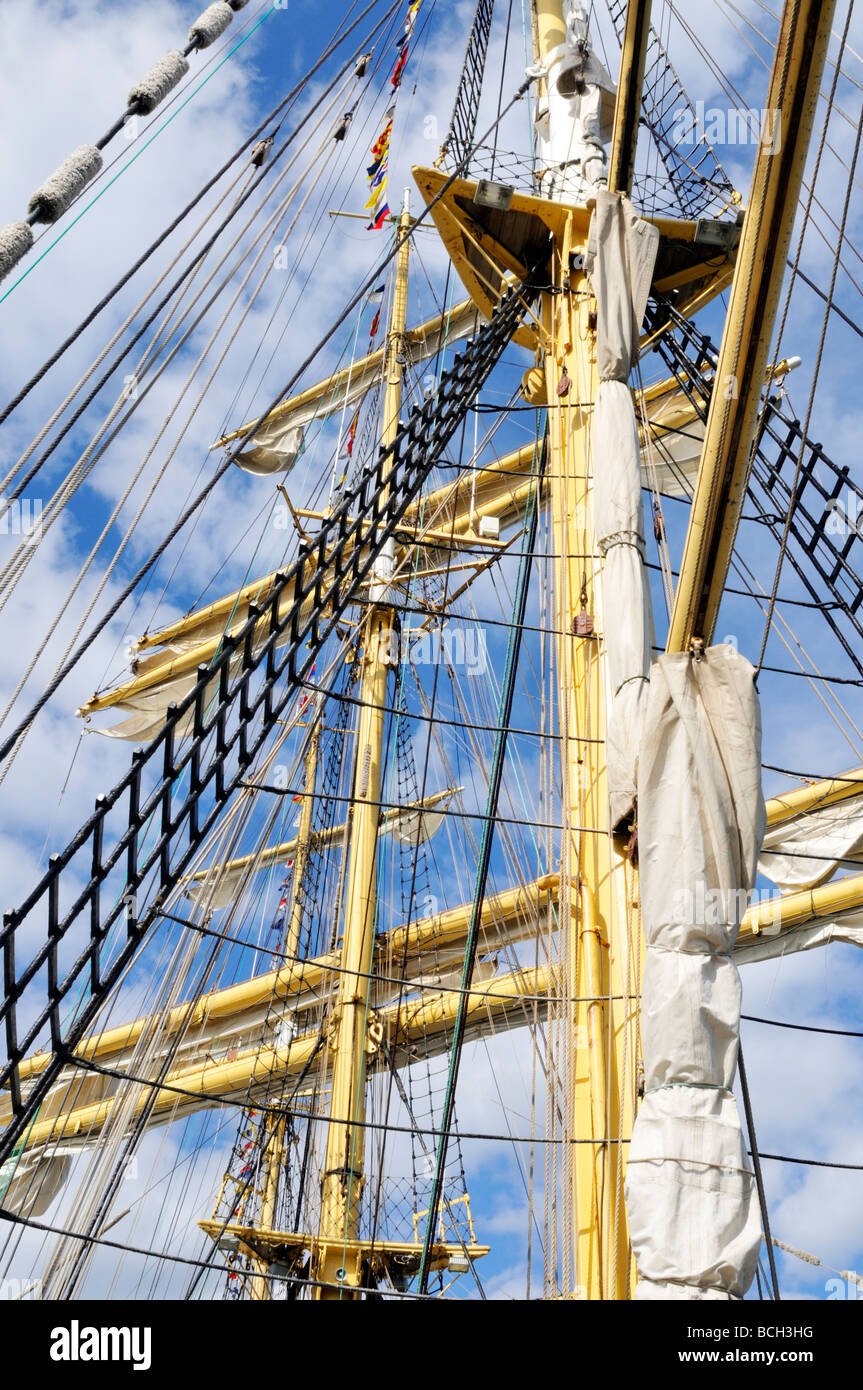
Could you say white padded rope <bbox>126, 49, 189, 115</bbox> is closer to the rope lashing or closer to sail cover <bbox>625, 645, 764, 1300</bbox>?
the rope lashing

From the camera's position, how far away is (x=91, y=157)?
3678mm

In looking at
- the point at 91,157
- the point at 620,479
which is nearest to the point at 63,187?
the point at 91,157

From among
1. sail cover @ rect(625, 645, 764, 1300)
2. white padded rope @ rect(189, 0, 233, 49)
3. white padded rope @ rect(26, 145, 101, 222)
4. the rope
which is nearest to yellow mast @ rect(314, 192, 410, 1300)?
the rope

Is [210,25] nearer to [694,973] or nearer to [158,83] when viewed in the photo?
[158,83]

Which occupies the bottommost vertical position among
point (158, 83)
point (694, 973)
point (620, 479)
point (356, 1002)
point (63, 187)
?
point (694, 973)

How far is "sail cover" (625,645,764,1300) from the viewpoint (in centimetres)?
349

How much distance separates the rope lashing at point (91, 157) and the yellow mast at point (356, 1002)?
13.6 feet

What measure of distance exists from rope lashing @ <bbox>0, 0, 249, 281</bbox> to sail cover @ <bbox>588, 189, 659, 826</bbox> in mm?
2653

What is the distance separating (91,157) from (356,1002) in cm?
868

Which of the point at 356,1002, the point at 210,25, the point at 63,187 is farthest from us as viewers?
the point at 356,1002

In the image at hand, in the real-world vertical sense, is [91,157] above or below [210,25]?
below

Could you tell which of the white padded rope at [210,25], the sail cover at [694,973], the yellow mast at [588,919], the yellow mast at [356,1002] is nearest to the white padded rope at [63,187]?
the white padded rope at [210,25]

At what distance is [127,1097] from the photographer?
22.4ft
